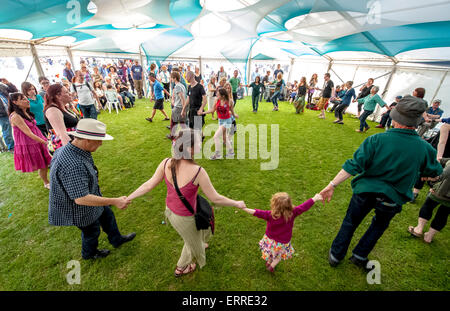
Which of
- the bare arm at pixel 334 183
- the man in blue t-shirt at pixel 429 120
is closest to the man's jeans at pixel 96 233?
the bare arm at pixel 334 183

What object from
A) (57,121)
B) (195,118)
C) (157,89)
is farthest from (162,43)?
(57,121)

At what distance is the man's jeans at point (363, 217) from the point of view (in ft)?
7.19

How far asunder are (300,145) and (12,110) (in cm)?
756

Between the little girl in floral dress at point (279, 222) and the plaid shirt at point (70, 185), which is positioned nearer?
the plaid shirt at point (70, 185)

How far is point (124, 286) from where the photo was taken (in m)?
2.43

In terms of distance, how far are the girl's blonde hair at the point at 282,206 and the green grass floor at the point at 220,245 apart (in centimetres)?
105

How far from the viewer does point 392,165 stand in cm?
198

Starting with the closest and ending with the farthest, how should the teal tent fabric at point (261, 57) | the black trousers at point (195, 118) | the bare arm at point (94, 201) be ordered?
the bare arm at point (94, 201) → the black trousers at point (195, 118) → the teal tent fabric at point (261, 57)

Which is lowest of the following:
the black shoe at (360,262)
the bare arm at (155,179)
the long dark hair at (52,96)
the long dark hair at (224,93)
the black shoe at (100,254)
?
the black shoe at (360,262)

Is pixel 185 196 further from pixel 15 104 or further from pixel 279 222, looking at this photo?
pixel 15 104

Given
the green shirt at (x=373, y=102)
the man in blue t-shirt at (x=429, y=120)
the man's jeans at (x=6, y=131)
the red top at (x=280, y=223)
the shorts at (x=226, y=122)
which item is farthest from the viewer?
the green shirt at (x=373, y=102)

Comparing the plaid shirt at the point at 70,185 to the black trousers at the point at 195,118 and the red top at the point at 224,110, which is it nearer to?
the red top at the point at 224,110

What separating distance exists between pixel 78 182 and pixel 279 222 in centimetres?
222
